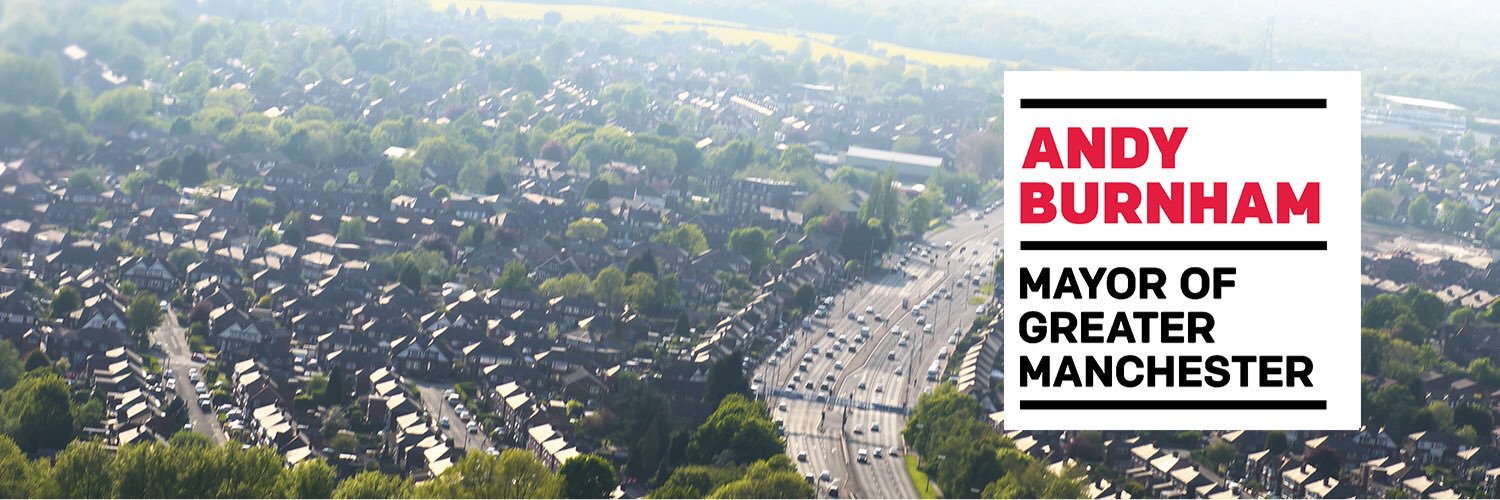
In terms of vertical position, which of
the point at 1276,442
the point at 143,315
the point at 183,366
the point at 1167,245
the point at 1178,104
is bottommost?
the point at 1276,442

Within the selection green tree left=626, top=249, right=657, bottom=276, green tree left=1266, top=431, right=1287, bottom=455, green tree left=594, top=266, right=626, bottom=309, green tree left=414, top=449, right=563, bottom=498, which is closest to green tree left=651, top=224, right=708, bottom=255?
green tree left=626, top=249, right=657, bottom=276

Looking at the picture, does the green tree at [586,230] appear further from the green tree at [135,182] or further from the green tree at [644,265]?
the green tree at [135,182]

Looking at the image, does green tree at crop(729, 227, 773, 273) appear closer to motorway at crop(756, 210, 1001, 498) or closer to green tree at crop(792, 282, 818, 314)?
motorway at crop(756, 210, 1001, 498)

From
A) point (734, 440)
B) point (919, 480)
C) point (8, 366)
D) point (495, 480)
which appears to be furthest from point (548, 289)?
point (495, 480)

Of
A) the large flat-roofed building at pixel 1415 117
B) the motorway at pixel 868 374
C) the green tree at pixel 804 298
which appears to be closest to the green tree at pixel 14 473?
the motorway at pixel 868 374

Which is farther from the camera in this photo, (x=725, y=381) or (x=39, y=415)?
(x=725, y=381)

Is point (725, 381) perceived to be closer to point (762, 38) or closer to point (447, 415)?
point (447, 415)
